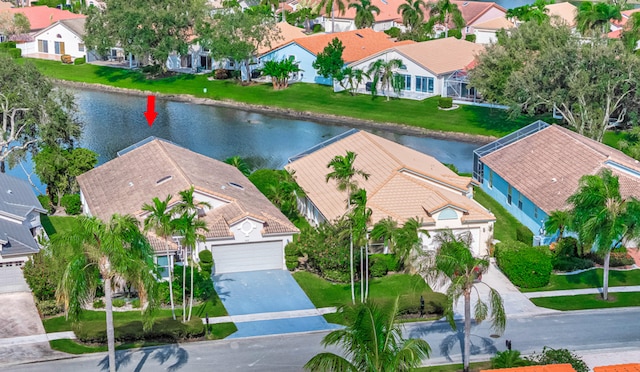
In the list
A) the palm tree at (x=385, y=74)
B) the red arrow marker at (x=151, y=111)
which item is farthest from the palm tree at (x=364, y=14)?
the red arrow marker at (x=151, y=111)

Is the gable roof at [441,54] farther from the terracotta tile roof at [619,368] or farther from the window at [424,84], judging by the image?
the terracotta tile roof at [619,368]

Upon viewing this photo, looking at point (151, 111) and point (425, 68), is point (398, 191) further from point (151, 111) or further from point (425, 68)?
point (151, 111)

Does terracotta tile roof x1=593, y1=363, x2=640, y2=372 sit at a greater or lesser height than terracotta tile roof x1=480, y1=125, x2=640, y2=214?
lesser

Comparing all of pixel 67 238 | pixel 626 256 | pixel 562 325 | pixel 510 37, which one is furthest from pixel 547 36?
pixel 67 238

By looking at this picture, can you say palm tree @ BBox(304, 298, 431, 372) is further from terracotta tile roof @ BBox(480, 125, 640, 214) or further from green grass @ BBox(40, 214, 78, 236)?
green grass @ BBox(40, 214, 78, 236)

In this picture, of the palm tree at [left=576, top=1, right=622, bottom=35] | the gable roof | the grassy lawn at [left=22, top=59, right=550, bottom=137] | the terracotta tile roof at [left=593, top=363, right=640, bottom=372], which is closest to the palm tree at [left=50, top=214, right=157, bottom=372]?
the terracotta tile roof at [left=593, top=363, right=640, bottom=372]

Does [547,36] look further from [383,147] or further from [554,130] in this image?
[383,147]
